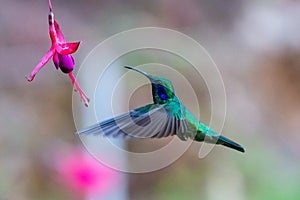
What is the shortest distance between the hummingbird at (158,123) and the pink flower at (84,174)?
0.98 m

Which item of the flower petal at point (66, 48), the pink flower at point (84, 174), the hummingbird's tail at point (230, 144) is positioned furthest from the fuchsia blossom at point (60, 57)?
the pink flower at point (84, 174)

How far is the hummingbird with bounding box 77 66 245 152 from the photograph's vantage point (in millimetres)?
467

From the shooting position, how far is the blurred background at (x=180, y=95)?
5.57 feet

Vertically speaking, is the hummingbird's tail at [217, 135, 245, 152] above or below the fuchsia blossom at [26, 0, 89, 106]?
above

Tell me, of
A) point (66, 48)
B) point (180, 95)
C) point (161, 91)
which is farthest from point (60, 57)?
point (180, 95)

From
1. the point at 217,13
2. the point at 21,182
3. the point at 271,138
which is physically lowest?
the point at 21,182

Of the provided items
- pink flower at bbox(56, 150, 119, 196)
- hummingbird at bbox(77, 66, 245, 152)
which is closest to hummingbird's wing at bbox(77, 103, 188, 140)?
hummingbird at bbox(77, 66, 245, 152)

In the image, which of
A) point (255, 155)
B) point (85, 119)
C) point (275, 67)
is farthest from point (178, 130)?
point (275, 67)

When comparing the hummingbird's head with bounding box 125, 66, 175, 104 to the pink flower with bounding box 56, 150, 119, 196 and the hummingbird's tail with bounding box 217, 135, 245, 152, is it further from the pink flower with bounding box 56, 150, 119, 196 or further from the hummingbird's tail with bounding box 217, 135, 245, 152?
the pink flower with bounding box 56, 150, 119, 196

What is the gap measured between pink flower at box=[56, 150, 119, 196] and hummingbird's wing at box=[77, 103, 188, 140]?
101cm

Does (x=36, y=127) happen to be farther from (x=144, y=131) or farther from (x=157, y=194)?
(x=144, y=131)

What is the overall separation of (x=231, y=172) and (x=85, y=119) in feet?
1.88

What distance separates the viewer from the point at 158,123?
478mm

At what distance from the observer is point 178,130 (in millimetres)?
489
